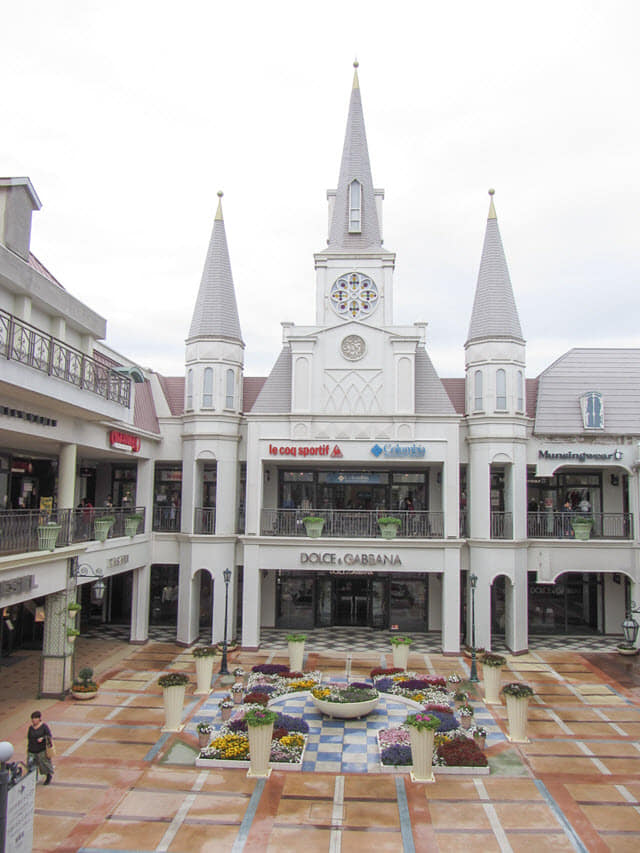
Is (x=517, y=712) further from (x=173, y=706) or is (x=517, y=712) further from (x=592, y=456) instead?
(x=592, y=456)

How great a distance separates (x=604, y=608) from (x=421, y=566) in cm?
1064

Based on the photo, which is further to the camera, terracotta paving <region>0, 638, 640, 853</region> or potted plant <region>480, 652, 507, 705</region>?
potted plant <region>480, 652, 507, 705</region>

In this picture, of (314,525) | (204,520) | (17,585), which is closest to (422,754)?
(17,585)

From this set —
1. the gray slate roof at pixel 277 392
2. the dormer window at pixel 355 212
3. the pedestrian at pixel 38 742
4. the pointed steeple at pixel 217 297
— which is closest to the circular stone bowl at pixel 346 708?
the pedestrian at pixel 38 742

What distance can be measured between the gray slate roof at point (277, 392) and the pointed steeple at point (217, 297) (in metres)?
2.24

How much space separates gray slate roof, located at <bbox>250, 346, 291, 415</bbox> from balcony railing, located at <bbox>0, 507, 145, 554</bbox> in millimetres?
7083

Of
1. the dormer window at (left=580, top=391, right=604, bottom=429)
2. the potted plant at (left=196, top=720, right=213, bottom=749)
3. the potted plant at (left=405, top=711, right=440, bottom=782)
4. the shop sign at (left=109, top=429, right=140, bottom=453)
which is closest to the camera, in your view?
the potted plant at (left=405, top=711, right=440, bottom=782)

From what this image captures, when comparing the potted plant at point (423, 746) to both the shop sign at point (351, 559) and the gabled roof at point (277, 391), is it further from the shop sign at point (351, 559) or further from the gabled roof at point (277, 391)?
the gabled roof at point (277, 391)

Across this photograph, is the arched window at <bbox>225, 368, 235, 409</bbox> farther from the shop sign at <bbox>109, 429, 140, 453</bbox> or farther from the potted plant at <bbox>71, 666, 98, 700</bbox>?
the potted plant at <bbox>71, 666, 98, 700</bbox>

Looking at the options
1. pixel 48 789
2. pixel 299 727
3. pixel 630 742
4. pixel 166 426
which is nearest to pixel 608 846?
pixel 630 742

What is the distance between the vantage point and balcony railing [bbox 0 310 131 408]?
15398 millimetres

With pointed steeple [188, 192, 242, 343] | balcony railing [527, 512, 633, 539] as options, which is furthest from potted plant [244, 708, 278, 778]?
pointed steeple [188, 192, 242, 343]

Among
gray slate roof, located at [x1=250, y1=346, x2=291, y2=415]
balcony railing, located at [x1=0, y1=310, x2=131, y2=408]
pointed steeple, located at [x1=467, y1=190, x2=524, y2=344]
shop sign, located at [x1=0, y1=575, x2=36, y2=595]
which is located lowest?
shop sign, located at [x1=0, y1=575, x2=36, y2=595]

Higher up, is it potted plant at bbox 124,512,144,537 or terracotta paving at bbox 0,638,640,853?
potted plant at bbox 124,512,144,537
